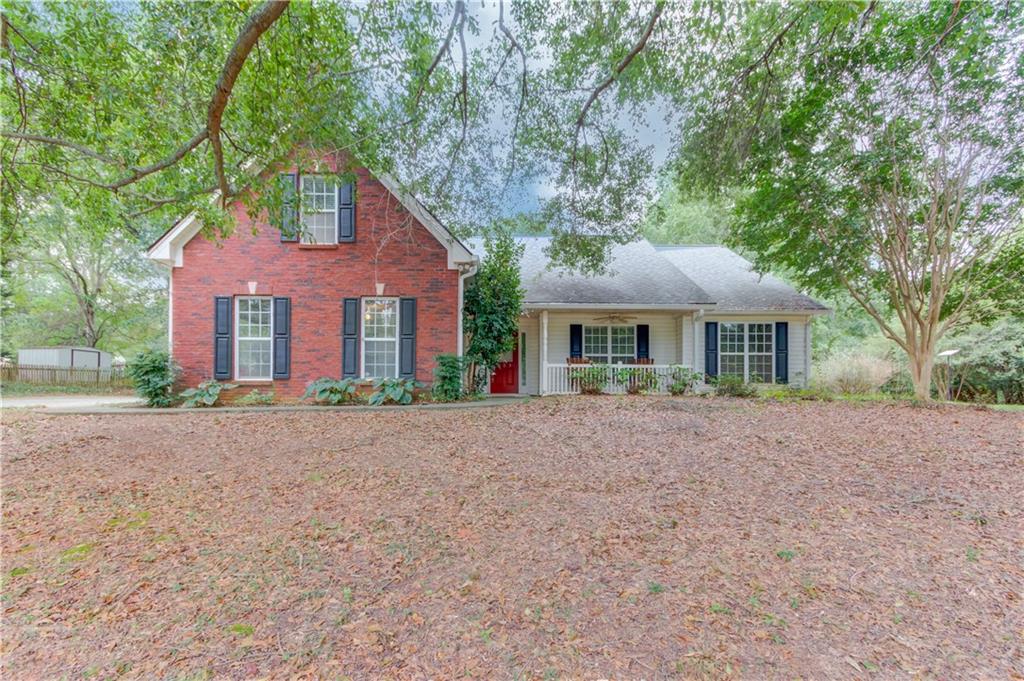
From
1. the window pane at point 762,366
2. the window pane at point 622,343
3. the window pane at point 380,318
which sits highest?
the window pane at point 380,318

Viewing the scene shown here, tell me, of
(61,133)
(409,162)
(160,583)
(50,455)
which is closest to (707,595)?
(160,583)

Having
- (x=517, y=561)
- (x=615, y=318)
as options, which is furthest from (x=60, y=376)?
(x=517, y=561)

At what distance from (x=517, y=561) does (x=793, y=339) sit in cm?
1313

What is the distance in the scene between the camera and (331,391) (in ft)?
30.9

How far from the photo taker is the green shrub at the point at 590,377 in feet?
37.7

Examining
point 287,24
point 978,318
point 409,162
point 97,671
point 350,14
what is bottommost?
point 97,671

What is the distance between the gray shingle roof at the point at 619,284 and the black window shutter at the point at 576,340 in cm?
118

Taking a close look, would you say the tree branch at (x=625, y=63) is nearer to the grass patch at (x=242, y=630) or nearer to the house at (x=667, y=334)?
the house at (x=667, y=334)

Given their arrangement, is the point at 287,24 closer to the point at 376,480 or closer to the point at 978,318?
the point at 376,480

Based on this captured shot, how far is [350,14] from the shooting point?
5930 millimetres

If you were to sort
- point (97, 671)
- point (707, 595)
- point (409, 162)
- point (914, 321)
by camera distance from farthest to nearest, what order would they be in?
point (914, 321) → point (409, 162) → point (707, 595) → point (97, 671)

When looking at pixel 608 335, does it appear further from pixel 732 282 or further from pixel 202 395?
pixel 202 395

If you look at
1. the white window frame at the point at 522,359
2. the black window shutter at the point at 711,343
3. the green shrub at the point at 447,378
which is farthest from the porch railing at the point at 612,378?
the green shrub at the point at 447,378

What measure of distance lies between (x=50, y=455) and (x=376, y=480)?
4620 mm
